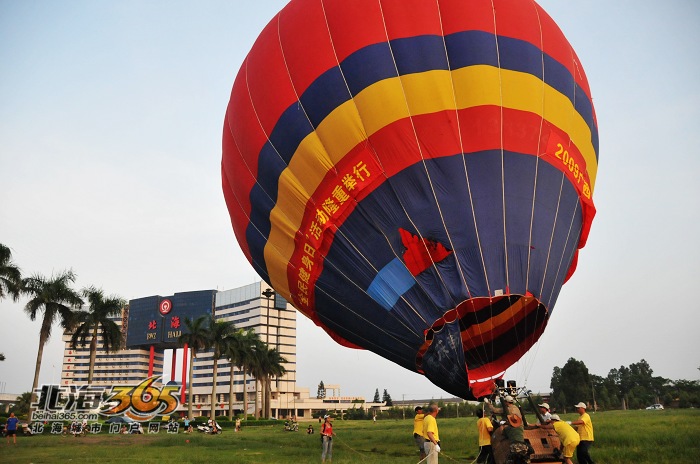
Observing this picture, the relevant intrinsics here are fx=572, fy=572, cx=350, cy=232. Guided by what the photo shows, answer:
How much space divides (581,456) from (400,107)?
22.1 ft

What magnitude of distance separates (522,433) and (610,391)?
333 ft

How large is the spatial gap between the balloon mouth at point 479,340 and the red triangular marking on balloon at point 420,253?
2.71 ft

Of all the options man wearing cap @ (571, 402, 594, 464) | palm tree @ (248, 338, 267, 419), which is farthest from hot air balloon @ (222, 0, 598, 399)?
palm tree @ (248, 338, 267, 419)

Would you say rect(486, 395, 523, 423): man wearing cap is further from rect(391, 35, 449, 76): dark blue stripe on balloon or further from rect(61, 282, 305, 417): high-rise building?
rect(61, 282, 305, 417): high-rise building

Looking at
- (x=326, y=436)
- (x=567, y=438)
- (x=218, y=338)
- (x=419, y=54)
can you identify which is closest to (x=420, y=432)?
(x=326, y=436)

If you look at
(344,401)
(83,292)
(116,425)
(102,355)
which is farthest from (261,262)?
(102,355)

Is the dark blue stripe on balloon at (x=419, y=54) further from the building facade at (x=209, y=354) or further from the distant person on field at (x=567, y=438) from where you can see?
the building facade at (x=209, y=354)

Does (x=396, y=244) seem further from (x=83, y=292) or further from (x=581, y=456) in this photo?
(x=83, y=292)

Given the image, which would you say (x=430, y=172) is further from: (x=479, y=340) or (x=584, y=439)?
(x=584, y=439)

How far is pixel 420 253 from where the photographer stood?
9.11 meters

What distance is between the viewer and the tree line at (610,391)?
255ft

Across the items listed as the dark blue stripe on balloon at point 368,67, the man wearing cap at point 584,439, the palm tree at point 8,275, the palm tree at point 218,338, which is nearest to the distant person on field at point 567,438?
the man wearing cap at point 584,439

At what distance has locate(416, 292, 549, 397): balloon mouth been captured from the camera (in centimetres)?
874

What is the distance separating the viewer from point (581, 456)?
32.2 ft
